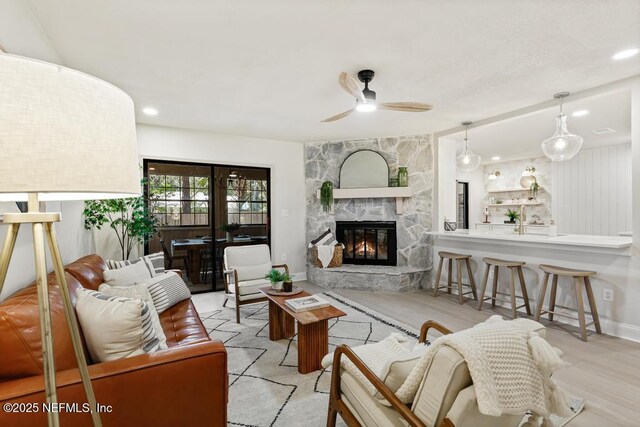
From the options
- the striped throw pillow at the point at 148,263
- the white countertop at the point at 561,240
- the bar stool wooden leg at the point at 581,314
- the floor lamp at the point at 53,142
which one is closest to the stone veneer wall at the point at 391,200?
the white countertop at the point at 561,240

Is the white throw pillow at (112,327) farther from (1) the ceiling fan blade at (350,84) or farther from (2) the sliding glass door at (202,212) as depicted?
(2) the sliding glass door at (202,212)

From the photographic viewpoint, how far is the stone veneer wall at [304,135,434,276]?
5.02 metres

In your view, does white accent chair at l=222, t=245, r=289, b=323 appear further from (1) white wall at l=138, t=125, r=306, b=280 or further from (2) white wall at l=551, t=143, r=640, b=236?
(2) white wall at l=551, t=143, r=640, b=236

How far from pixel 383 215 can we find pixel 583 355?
122 inches

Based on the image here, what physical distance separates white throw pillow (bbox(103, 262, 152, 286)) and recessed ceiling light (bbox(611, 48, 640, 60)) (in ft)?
14.3

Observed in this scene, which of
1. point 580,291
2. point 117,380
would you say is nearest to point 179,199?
point 117,380

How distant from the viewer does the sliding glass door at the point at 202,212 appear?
181 inches

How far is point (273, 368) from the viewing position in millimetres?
2406

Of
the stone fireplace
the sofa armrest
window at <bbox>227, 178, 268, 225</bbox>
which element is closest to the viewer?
the sofa armrest

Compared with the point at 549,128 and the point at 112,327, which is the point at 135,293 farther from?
the point at 549,128

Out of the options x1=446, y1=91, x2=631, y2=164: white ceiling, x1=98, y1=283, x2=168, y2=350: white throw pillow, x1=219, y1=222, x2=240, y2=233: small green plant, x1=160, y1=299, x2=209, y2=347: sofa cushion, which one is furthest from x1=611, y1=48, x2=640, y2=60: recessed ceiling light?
x1=219, y1=222, x2=240, y2=233: small green plant

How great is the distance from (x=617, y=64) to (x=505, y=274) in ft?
8.44

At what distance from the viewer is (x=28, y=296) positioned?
1318mm

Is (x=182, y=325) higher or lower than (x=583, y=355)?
higher
